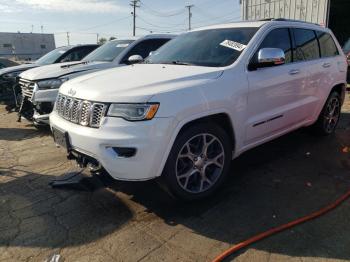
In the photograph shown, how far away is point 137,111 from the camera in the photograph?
304 cm

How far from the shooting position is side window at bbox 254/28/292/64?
13.9 feet

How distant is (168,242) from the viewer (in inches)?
117

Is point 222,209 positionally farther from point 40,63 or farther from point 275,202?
point 40,63

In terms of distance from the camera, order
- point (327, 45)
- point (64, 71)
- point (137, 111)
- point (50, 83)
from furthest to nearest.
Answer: point (64, 71) → point (50, 83) → point (327, 45) → point (137, 111)

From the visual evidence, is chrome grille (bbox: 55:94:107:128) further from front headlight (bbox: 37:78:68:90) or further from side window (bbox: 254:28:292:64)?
front headlight (bbox: 37:78:68:90)

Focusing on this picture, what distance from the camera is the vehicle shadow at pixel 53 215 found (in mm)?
3088

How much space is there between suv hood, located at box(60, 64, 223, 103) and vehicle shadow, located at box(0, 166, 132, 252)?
103 cm

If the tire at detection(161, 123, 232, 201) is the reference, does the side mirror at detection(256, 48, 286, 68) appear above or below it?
above

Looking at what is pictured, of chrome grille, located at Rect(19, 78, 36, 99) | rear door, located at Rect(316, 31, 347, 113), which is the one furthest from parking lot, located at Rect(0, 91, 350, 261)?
chrome grille, located at Rect(19, 78, 36, 99)

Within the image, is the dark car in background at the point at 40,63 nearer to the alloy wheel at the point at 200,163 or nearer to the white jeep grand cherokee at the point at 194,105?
the white jeep grand cherokee at the point at 194,105

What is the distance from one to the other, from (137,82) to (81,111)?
598 mm

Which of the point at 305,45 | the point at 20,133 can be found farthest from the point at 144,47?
the point at 305,45

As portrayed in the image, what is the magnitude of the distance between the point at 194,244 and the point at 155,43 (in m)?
Answer: 5.51

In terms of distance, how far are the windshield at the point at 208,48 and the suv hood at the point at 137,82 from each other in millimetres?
258
